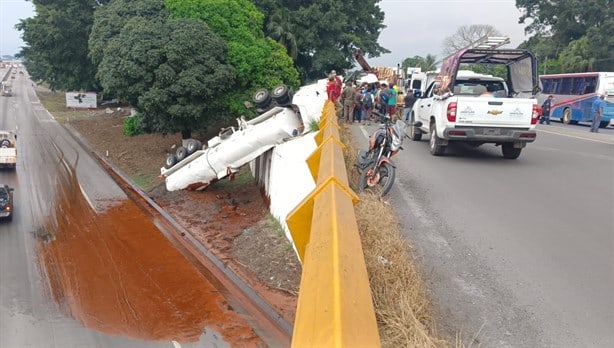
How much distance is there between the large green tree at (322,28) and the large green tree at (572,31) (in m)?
20.8

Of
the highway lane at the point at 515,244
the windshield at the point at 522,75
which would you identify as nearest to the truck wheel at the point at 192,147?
the highway lane at the point at 515,244

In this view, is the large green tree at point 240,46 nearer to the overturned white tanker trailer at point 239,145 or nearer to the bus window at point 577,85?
the overturned white tanker trailer at point 239,145

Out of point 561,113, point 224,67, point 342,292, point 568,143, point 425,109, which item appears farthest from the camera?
point 561,113

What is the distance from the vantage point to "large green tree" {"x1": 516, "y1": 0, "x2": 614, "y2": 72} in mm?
47344

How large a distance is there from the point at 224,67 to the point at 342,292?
20.1 metres

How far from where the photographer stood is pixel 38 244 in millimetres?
11883

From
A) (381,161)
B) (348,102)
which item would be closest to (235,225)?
(381,161)

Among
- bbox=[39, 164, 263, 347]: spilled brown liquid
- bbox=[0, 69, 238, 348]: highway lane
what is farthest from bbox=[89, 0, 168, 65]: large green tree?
bbox=[39, 164, 263, 347]: spilled brown liquid

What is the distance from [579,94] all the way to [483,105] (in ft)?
77.8

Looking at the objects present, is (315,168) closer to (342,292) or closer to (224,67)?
(342,292)

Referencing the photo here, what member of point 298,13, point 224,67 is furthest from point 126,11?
point 298,13

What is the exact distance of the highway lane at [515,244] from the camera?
491cm

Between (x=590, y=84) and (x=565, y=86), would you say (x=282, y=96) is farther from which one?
(x=565, y=86)

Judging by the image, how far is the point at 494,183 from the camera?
1062 centimetres
